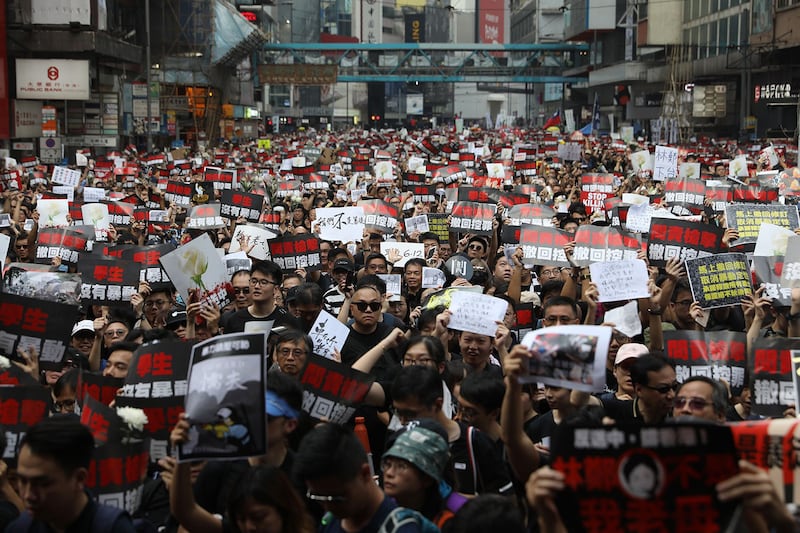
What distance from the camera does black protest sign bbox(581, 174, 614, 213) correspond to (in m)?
18.8

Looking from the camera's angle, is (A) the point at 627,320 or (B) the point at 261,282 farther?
(B) the point at 261,282

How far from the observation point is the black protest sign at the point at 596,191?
18.8m

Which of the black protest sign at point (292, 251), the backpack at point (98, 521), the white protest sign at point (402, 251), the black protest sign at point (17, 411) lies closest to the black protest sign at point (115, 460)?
the black protest sign at point (17, 411)

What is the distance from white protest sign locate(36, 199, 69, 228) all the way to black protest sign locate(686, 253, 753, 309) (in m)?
9.53

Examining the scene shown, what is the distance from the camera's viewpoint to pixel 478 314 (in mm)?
6906

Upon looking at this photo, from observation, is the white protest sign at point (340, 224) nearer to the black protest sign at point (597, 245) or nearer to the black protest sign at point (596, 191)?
the black protest sign at point (597, 245)

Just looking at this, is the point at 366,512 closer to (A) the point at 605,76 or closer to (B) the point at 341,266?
(B) the point at 341,266

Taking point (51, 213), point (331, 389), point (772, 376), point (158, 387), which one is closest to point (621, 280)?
point (772, 376)

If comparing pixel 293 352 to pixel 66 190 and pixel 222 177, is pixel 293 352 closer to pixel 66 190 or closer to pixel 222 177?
pixel 66 190

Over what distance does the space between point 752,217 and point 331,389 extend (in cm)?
643

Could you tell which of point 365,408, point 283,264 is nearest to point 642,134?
point 283,264

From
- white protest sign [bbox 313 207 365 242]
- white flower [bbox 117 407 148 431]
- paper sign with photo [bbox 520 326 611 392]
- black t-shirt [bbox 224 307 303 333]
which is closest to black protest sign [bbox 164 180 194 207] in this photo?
white protest sign [bbox 313 207 365 242]

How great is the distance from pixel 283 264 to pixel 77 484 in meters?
7.31

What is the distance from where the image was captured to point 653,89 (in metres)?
74.4
